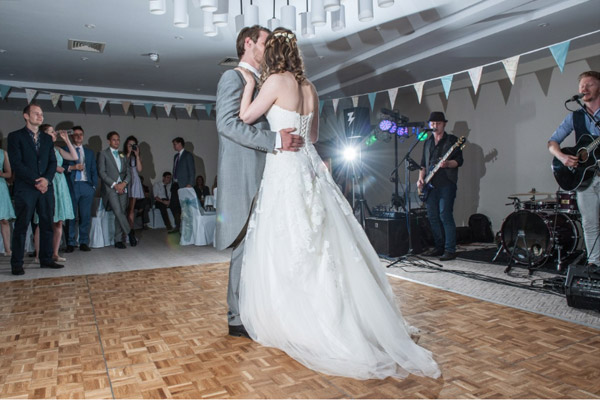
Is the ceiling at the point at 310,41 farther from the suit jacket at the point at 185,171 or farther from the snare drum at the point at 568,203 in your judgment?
the snare drum at the point at 568,203

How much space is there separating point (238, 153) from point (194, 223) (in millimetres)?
4084

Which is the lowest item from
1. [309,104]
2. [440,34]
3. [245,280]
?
[245,280]

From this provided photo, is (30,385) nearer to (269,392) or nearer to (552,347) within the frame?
(269,392)

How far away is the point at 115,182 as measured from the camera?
19.3 ft

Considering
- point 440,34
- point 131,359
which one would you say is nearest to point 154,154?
point 440,34

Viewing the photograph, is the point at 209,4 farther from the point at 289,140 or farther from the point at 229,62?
the point at 229,62

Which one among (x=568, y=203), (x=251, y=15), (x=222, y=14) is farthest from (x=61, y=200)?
(x=568, y=203)

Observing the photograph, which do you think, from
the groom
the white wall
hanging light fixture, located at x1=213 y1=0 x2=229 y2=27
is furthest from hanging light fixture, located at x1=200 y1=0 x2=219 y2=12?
the white wall

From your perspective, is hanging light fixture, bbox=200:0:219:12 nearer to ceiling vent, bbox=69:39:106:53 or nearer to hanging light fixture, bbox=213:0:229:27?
hanging light fixture, bbox=213:0:229:27

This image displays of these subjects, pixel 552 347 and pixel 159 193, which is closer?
pixel 552 347

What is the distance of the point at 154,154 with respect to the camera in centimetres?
1066

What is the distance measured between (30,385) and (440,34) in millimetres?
5166

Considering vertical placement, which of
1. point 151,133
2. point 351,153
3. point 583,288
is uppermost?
point 151,133

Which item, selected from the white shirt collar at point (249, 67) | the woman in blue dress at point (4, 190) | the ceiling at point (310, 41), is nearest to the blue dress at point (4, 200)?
the woman in blue dress at point (4, 190)
